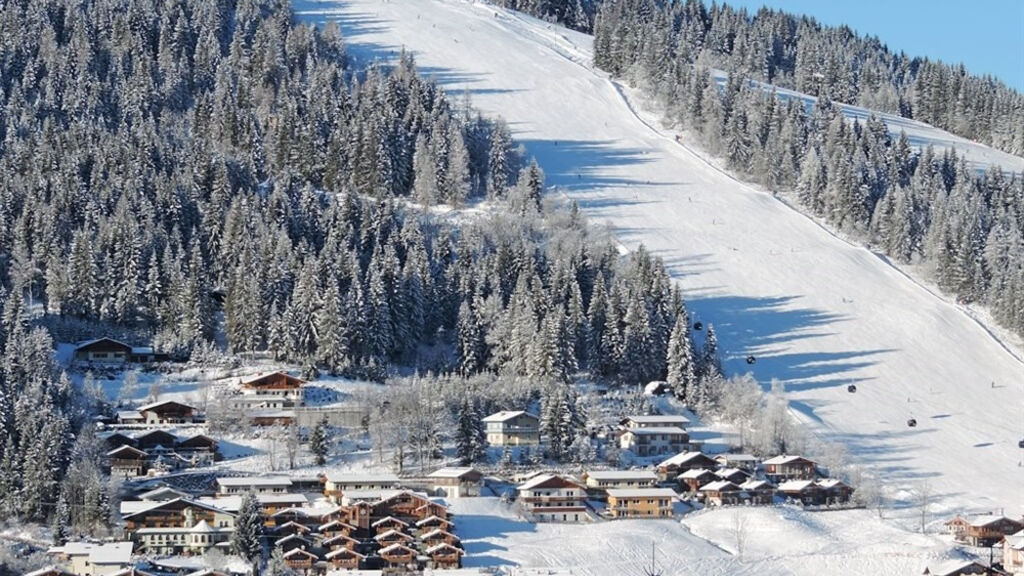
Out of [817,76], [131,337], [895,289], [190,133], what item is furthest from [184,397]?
[817,76]

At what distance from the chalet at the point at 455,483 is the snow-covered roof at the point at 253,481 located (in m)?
7.14

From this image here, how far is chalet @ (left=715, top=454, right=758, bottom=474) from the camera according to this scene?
278 ft

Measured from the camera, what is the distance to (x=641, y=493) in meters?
77.8

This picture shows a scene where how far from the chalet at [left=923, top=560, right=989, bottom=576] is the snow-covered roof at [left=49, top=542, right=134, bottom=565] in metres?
34.8

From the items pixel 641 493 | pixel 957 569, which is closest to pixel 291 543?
pixel 641 493

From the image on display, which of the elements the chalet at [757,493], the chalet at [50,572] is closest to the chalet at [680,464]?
the chalet at [757,493]

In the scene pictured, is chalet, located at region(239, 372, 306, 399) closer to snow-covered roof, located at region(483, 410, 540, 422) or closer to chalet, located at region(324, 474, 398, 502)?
snow-covered roof, located at region(483, 410, 540, 422)

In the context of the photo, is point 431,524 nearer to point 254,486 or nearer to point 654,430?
point 254,486

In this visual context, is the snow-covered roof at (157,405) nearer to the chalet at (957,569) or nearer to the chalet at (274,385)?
the chalet at (274,385)

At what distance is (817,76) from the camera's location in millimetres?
177375

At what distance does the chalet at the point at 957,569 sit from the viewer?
69375mm

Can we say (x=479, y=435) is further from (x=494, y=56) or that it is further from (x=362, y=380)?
(x=494, y=56)

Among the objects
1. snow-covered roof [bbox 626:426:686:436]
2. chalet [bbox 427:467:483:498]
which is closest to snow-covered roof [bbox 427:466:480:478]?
chalet [bbox 427:467:483:498]

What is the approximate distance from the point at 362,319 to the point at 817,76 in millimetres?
97356
